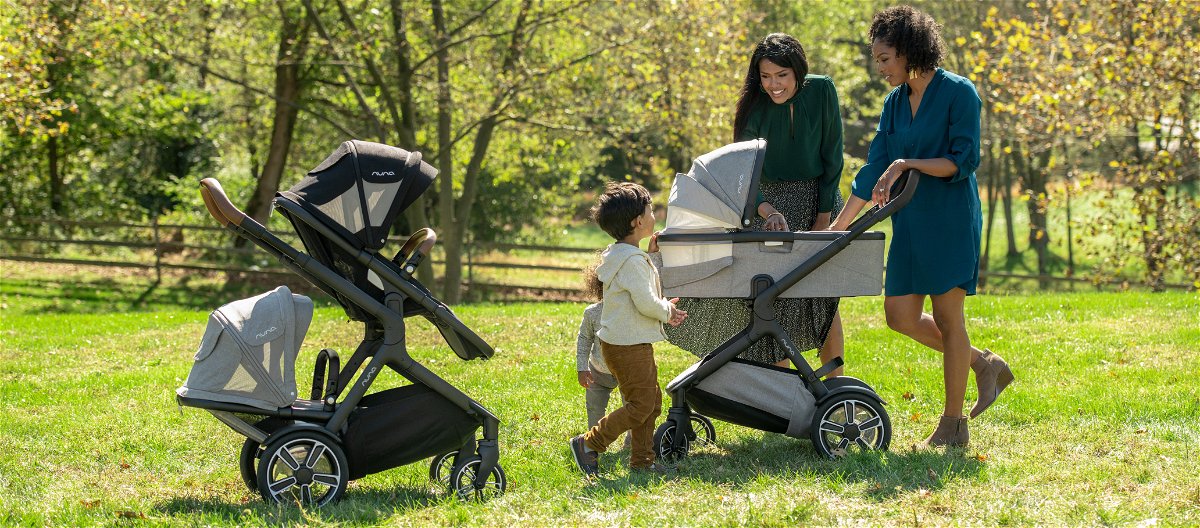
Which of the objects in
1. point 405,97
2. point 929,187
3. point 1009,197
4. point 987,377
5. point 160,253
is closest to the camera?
point 929,187

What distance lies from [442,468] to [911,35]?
2.66 metres

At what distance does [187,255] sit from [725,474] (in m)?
19.2

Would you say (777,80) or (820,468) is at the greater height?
(777,80)

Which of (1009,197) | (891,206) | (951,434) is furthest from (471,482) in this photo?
(1009,197)

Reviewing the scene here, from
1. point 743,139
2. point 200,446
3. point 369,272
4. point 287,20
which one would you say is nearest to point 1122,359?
point 743,139

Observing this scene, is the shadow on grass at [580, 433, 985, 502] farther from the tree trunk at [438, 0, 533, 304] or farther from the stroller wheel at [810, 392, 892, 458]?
the tree trunk at [438, 0, 533, 304]

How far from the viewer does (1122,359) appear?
7.20 metres

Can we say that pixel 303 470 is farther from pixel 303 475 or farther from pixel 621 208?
pixel 621 208

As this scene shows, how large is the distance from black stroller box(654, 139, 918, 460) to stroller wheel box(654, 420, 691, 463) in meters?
0.18

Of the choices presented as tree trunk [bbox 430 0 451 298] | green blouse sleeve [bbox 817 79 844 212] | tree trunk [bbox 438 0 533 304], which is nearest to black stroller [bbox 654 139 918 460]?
green blouse sleeve [bbox 817 79 844 212]

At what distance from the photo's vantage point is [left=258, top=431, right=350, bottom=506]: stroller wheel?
166 inches

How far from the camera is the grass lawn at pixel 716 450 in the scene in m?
4.08

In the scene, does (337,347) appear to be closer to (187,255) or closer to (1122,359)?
(1122,359)

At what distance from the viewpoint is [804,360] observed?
15.7 ft
